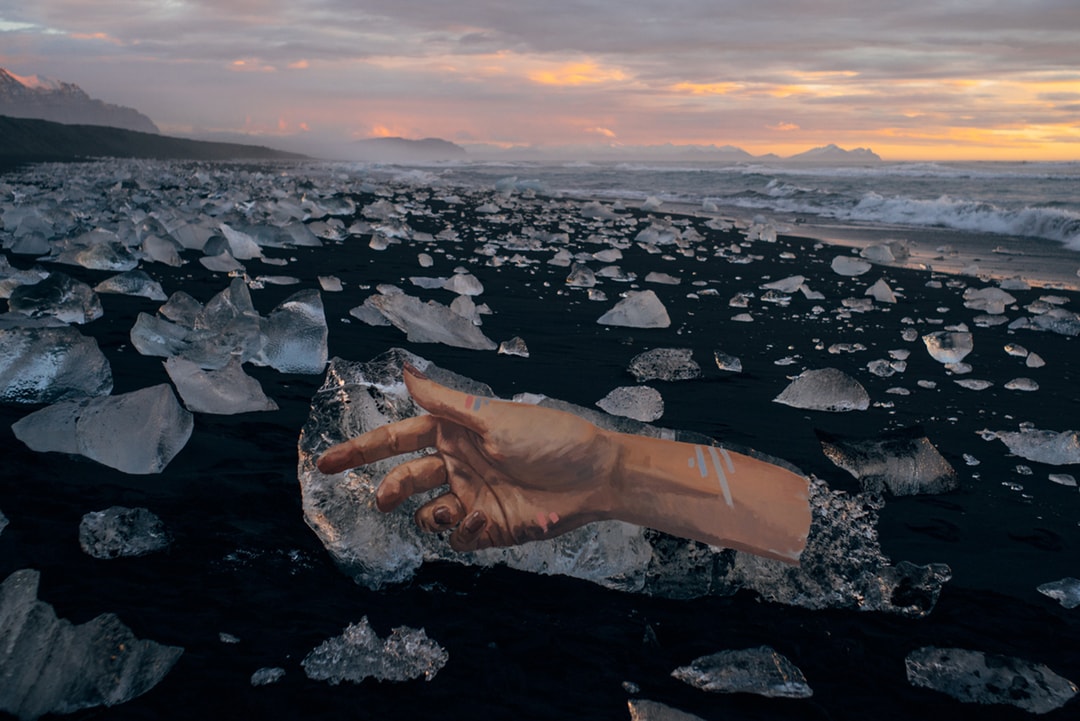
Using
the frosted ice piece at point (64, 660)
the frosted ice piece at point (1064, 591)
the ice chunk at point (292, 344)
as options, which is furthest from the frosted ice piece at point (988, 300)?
the frosted ice piece at point (64, 660)

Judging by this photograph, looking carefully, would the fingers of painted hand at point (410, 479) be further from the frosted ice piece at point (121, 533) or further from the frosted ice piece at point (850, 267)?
the frosted ice piece at point (850, 267)

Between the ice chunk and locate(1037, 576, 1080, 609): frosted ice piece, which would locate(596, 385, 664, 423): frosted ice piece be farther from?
locate(1037, 576, 1080, 609): frosted ice piece

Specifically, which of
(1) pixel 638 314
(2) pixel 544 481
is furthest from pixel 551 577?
(1) pixel 638 314

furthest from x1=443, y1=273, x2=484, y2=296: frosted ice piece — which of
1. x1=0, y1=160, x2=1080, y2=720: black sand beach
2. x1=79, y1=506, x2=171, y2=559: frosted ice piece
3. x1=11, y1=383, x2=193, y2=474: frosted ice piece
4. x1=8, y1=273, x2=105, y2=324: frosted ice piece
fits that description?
x1=79, y1=506, x2=171, y2=559: frosted ice piece

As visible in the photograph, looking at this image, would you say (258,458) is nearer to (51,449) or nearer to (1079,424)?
(51,449)

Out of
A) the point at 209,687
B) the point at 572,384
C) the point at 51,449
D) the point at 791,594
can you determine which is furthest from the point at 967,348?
the point at 51,449

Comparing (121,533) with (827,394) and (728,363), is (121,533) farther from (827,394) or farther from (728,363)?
Result: (728,363)
